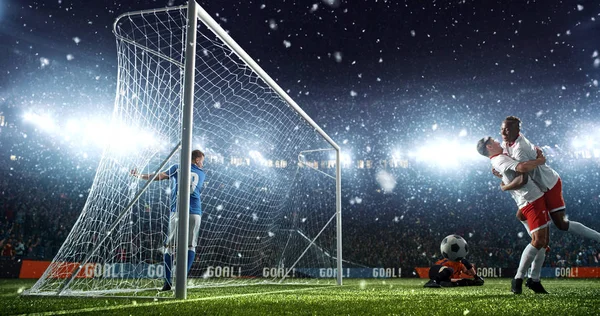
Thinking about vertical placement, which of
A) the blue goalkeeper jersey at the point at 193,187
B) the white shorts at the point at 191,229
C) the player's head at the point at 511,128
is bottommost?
the white shorts at the point at 191,229

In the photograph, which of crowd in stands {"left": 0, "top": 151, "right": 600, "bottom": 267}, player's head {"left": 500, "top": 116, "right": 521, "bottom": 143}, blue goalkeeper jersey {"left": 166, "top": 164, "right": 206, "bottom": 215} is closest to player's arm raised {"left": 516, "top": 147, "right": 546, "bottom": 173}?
player's head {"left": 500, "top": 116, "right": 521, "bottom": 143}

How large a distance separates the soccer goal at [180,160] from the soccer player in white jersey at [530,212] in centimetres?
315

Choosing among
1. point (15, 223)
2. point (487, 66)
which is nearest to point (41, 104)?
point (15, 223)

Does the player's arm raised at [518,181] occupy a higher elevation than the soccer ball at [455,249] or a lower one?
higher

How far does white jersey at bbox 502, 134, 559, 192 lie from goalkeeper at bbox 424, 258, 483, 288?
2270 millimetres

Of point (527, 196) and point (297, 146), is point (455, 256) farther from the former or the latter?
point (297, 146)

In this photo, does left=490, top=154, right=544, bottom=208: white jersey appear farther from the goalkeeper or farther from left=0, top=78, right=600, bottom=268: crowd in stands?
left=0, top=78, right=600, bottom=268: crowd in stands

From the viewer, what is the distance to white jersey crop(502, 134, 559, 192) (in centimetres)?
464

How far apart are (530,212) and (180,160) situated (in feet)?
11.6

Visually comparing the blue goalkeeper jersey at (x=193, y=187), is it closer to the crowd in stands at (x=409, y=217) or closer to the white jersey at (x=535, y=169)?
the white jersey at (x=535, y=169)

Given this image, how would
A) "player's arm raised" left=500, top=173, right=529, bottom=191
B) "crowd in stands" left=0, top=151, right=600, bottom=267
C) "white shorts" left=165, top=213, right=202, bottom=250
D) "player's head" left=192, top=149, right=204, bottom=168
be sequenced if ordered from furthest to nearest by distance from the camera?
1. "crowd in stands" left=0, top=151, right=600, bottom=267
2. "player's head" left=192, top=149, right=204, bottom=168
3. "white shorts" left=165, top=213, right=202, bottom=250
4. "player's arm raised" left=500, top=173, right=529, bottom=191

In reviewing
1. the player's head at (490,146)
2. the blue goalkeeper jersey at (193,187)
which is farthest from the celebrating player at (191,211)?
the player's head at (490,146)

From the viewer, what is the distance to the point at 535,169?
15.5 ft

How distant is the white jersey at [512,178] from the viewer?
4617 mm
